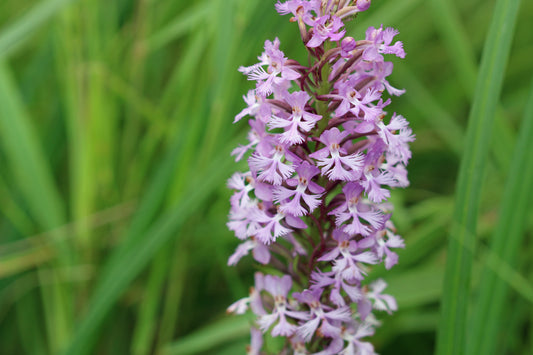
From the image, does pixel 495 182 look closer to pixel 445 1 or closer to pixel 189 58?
pixel 445 1

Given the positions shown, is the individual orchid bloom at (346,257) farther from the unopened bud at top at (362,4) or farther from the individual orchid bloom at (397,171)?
the unopened bud at top at (362,4)

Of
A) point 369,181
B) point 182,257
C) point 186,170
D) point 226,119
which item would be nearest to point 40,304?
point 182,257

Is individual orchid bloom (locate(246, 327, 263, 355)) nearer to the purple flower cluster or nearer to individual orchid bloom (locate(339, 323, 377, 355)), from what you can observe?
the purple flower cluster

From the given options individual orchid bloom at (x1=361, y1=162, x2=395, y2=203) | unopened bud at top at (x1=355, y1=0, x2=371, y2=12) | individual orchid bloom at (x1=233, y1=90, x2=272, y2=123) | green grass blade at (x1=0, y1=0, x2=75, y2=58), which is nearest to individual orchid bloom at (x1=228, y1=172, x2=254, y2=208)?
individual orchid bloom at (x1=233, y1=90, x2=272, y2=123)

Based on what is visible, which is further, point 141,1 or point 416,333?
point 141,1

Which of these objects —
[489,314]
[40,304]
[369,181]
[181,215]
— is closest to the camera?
[369,181]

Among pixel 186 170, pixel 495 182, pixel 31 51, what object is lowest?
pixel 495 182

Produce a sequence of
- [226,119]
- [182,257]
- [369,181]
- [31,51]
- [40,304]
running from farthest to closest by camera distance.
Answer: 1. [31,51]
2. [40,304]
3. [182,257]
4. [226,119]
5. [369,181]
